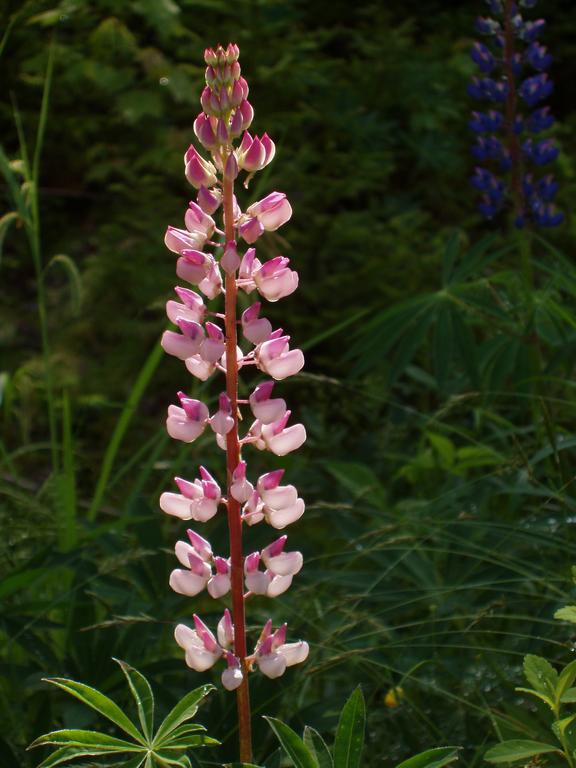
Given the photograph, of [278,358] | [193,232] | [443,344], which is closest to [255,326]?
[278,358]

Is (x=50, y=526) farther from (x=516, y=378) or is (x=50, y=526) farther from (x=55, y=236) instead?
(x=55, y=236)

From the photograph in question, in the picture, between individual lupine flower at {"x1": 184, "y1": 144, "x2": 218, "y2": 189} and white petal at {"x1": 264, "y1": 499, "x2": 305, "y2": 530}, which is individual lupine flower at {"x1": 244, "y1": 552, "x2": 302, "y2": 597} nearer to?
white petal at {"x1": 264, "y1": 499, "x2": 305, "y2": 530}

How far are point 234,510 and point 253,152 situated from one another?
45 cm

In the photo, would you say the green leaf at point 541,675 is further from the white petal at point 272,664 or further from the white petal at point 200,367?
the white petal at point 200,367

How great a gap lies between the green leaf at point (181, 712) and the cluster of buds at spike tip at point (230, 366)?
0.04m

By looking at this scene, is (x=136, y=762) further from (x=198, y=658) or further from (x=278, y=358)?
(x=278, y=358)

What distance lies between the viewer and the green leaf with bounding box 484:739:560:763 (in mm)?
1230

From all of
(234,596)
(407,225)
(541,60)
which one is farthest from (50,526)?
(407,225)

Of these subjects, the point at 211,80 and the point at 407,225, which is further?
the point at 407,225


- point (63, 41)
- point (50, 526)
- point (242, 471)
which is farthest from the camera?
point (63, 41)

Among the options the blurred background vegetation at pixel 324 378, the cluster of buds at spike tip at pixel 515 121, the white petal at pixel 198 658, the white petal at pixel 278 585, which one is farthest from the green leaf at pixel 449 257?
the white petal at pixel 198 658

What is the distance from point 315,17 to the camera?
17.7 feet

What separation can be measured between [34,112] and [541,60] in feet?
8.69

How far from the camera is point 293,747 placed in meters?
1.20
